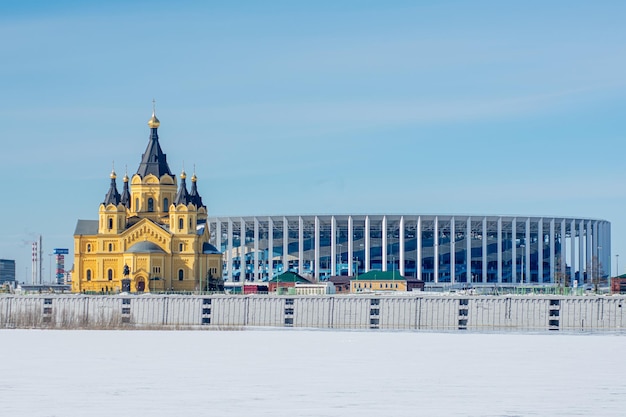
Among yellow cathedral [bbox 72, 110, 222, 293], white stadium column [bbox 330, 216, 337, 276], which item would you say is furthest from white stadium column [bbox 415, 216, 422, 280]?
yellow cathedral [bbox 72, 110, 222, 293]

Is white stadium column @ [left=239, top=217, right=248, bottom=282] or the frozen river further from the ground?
white stadium column @ [left=239, top=217, right=248, bottom=282]

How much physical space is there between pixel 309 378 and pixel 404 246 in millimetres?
138243

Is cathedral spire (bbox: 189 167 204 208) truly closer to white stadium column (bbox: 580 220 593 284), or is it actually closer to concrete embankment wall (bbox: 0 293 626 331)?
concrete embankment wall (bbox: 0 293 626 331)

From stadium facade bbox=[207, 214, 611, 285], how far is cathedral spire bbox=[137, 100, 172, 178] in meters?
43.1

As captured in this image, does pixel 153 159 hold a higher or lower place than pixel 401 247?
higher

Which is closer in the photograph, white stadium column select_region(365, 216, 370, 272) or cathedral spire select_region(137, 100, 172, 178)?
cathedral spire select_region(137, 100, 172, 178)

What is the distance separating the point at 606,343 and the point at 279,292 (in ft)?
159

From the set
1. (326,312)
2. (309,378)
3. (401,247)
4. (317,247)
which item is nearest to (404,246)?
(401,247)

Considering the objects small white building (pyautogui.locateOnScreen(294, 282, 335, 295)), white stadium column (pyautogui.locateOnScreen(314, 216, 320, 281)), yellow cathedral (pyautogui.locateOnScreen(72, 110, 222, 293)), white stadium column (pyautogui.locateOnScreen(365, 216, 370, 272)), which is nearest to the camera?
small white building (pyautogui.locateOnScreen(294, 282, 335, 295))

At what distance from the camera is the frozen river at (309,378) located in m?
36.5

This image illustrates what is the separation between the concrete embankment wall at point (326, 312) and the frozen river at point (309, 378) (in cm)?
2528

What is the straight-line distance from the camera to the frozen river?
36.5 meters

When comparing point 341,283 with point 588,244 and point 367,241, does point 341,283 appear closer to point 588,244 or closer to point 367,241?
point 367,241

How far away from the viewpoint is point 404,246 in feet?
601
